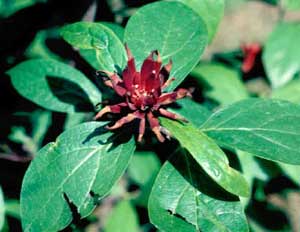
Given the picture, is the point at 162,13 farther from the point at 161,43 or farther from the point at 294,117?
the point at 294,117

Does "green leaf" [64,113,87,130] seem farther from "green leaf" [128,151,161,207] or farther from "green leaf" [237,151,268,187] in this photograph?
"green leaf" [237,151,268,187]

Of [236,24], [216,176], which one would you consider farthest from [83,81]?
[236,24]

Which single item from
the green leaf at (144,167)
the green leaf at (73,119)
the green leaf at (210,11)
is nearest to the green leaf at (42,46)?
the green leaf at (73,119)

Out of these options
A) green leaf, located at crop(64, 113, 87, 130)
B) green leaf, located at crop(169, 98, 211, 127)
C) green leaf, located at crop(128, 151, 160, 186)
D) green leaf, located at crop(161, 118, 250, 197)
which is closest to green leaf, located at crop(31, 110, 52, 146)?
green leaf, located at crop(64, 113, 87, 130)

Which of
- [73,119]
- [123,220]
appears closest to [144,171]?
[123,220]

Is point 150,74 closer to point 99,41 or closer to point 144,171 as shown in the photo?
point 99,41

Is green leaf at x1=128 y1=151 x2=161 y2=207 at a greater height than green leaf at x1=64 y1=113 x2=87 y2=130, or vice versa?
green leaf at x1=64 y1=113 x2=87 y2=130
